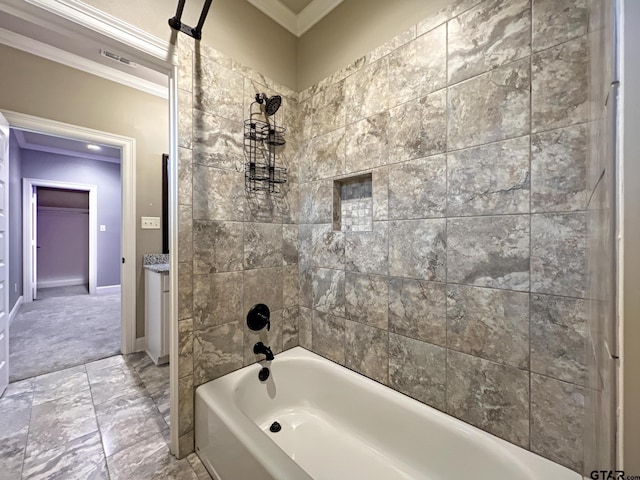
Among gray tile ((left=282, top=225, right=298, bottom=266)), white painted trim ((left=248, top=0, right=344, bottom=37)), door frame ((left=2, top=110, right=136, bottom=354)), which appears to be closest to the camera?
white painted trim ((left=248, top=0, right=344, bottom=37))

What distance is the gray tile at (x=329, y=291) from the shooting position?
5.54ft

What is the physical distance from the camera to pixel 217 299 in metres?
1.54

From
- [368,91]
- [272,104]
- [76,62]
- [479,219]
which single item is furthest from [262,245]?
[76,62]

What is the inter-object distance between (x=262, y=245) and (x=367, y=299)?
2.52 feet

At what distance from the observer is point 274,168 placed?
181 cm

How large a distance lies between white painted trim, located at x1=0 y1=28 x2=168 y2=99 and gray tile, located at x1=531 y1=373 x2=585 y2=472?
375 cm

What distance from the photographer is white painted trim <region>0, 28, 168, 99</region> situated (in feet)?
6.94

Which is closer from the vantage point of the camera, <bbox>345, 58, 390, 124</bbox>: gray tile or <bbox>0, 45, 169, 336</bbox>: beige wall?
<bbox>345, 58, 390, 124</bbox>: gray tile

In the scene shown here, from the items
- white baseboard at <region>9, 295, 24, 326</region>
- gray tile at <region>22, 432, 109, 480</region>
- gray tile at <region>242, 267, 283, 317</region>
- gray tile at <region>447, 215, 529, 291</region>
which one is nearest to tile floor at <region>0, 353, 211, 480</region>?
gray tile at <region>22, 432, 109, 480</region>

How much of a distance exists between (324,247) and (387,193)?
1.88 feet

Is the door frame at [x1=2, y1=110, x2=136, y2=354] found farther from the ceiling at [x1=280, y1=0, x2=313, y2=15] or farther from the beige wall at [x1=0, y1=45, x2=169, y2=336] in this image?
the ceiling at [x1=280, y1=0, x2=313, y2=15]

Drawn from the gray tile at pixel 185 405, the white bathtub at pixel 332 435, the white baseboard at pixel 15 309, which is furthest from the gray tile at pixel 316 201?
the white baseboard at pixel 15 309

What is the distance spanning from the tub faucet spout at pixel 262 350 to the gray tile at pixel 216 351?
0.32 feet

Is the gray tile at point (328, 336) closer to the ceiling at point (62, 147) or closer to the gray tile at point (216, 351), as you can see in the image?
the gray tile at point (216, 351)
